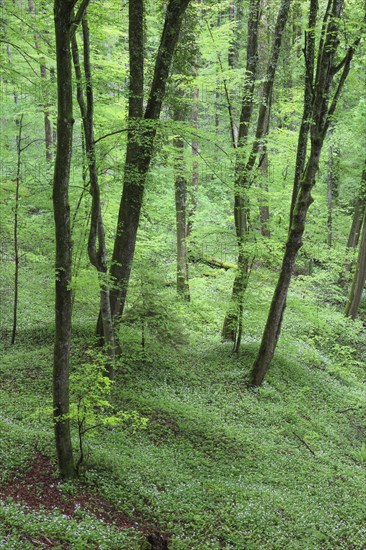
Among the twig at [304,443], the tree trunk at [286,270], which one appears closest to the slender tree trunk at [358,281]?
the tree trunk at [286,270]

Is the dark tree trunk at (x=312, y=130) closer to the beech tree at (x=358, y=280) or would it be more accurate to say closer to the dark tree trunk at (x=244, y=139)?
the dark tree trunk at (x=244, y=139)

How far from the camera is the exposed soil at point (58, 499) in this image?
5.25 metres

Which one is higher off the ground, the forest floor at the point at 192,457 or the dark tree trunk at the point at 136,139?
the dark tree trunk at the point at 136,139

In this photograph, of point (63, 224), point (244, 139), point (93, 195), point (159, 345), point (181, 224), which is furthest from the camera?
point (181, 224)

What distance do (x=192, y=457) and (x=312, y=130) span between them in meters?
6.98

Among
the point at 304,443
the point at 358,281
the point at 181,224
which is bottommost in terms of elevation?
the point at 304,443

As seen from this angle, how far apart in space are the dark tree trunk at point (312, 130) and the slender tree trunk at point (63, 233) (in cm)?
526

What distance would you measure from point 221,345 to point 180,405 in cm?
416

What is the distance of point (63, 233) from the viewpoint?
5156mm

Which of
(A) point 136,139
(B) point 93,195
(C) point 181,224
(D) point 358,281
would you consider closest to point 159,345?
(B) point 93,195

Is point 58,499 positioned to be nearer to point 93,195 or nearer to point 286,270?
point 93,195

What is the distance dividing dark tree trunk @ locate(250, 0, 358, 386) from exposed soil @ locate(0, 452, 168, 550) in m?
6.00

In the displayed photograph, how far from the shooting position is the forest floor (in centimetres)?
537

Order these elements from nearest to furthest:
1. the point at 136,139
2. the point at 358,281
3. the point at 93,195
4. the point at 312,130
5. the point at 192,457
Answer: the point at 192,457
the point at 136,139
the point at 93,195
the point at 312,130
the point at 358,281
